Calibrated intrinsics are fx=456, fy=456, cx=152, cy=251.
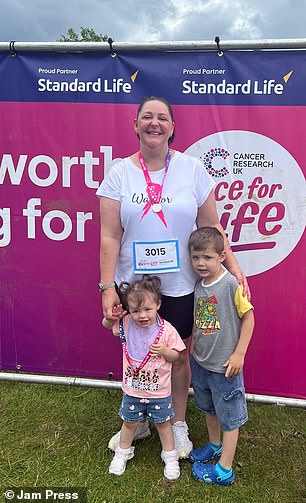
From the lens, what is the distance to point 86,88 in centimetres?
298

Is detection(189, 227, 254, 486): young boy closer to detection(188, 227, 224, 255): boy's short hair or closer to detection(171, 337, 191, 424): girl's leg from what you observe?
detection(188, 227, 224, 255): boy's short hair

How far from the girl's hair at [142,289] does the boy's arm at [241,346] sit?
468mm

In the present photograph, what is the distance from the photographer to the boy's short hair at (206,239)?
2363 millimetres

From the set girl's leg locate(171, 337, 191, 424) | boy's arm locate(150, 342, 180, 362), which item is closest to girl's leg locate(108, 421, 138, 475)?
girl's leg locate(171, 337, 191, 424)

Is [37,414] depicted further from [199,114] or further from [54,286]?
[199,114]

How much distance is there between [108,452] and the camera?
2.83m

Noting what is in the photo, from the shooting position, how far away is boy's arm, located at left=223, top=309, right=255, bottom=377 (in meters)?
2.38

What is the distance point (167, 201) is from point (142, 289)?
48cm

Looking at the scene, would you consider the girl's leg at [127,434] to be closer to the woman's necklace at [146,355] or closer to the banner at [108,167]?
the woman's necklace at [146,355]

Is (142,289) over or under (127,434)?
over

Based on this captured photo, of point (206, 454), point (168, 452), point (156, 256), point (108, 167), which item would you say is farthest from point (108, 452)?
point (108, 167)

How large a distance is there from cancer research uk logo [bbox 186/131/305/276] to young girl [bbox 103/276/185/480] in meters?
0.87

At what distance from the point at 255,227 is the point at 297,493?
5.23 ft

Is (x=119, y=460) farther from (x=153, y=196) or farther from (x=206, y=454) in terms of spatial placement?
(x=153, y=196)
